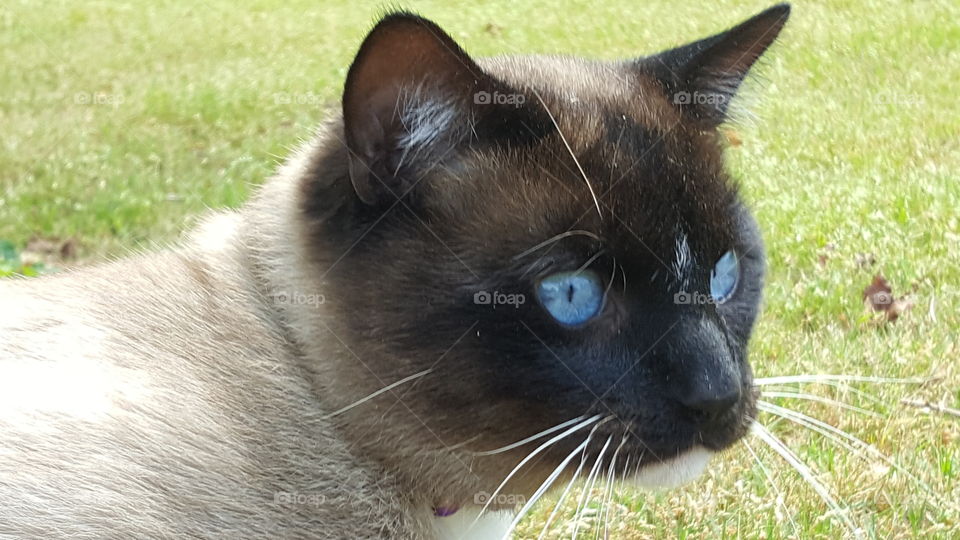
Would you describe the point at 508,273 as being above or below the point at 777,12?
below

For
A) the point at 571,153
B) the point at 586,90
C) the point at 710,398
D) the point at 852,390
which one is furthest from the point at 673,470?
the point at 852,390

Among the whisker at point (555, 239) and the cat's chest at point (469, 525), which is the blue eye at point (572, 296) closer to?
the whisker at point (555, 239)

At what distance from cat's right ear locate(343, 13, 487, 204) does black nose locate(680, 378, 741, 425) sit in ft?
2.26

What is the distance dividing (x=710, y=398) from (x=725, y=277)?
43 cm

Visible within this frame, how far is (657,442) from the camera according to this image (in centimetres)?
192

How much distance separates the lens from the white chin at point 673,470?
1990mm

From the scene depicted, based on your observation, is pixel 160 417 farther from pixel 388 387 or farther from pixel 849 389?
pixel 849 389

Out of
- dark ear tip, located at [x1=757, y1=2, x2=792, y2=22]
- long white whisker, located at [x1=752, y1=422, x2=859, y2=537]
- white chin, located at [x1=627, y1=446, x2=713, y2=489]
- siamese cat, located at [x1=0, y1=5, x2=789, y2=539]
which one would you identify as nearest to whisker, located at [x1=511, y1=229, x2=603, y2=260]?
siamese cat, located at [x1=0, y1=5, x2=789, y2=539]

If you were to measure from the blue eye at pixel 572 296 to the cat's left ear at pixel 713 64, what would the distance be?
Result: 622 millimetres

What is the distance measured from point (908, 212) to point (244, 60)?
587cm

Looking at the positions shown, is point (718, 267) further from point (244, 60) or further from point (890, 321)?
point (244, 60)

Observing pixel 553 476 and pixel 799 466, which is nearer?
pixel 553 476

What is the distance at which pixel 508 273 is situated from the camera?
6.26 feet

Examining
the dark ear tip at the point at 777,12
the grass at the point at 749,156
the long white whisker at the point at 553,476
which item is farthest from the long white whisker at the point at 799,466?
the dark ear tip at the point at 777,12
